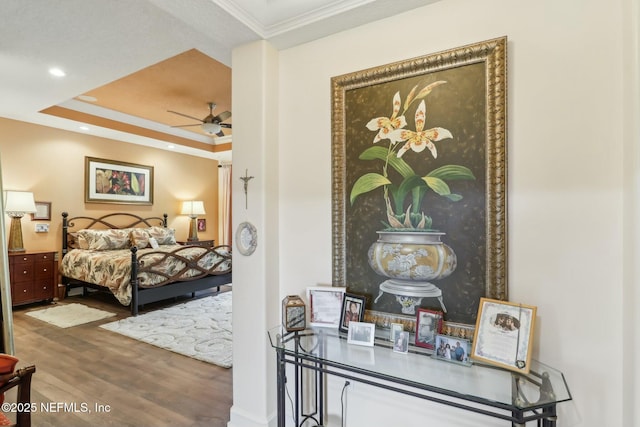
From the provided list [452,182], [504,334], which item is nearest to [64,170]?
[452,182]

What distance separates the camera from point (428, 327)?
1.50 meters

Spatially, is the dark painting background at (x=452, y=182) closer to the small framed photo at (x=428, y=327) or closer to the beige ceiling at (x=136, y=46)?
the small framed photo at (x=428, y=327)

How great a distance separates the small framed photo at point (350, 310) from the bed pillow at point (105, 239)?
16.4 feet

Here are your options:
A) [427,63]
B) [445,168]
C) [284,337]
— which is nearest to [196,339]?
[284,337]

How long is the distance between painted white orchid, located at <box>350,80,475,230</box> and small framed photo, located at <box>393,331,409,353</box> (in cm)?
53

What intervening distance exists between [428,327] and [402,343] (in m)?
0.15

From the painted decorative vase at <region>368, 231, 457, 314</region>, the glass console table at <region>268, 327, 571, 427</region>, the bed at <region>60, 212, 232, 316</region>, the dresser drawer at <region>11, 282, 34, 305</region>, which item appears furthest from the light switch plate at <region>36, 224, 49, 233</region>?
the painted decorative vase at <region>368, 231, 457, 314</region>

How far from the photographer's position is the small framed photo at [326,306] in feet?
5.74

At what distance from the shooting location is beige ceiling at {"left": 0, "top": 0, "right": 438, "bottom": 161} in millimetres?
1691

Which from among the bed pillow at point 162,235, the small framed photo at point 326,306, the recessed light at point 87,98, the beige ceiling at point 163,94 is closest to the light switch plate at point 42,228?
the bed pillow at point 162,235

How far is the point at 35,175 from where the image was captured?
190 inches

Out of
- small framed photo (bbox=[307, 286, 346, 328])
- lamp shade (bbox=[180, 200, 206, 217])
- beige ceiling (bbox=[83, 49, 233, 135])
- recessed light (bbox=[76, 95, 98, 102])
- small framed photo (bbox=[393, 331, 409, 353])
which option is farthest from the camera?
lamp shade (bbox=[180, 200, 206, 217])

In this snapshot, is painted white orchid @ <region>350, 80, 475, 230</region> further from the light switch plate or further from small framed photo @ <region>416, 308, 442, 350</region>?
the light switch plate

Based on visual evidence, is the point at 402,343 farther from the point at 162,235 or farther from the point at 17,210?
the point at 162,235
